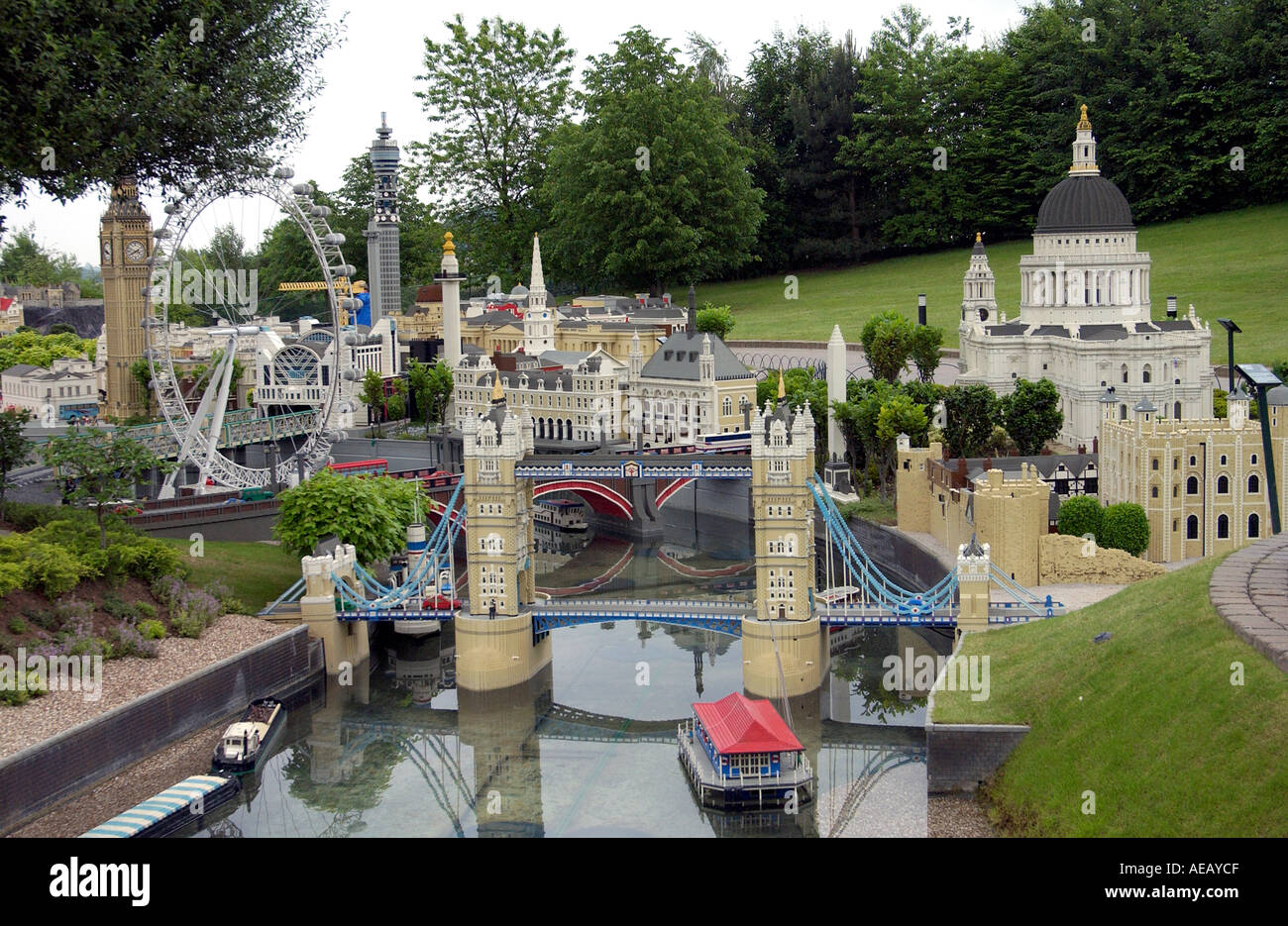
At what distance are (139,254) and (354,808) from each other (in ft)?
210

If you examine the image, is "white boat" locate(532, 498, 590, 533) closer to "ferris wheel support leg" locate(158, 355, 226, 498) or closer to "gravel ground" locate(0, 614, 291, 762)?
"ferris wheel support leg" locate(158, 355, 226, 498)

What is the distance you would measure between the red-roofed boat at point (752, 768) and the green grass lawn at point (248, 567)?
21.8 metres

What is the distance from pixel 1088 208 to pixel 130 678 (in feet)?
210

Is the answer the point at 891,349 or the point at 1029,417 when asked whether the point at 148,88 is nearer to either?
the point at 1029,417

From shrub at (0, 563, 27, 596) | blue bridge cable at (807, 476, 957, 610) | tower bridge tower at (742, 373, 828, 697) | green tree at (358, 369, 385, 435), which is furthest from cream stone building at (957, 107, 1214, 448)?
shrub at (0, 563, 27, 596)

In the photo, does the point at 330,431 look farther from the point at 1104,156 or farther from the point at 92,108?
the point at 1104,156

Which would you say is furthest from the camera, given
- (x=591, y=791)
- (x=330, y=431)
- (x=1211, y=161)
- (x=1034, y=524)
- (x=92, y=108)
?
(x=1211, y=161)

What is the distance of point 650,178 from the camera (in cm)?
12531

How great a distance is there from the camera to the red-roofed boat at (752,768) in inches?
1781

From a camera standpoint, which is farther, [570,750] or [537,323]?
[537,323]

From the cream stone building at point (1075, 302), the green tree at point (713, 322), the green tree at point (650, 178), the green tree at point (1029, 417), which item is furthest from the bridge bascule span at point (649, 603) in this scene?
the green tree at point (650, 178)

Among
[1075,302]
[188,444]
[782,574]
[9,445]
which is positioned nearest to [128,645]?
[9,445]
